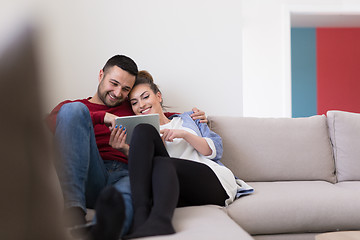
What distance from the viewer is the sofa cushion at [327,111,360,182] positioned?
242cm

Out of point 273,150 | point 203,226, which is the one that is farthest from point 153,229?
point 273,150

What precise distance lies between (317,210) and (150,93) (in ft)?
3.33

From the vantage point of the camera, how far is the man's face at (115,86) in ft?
6.98

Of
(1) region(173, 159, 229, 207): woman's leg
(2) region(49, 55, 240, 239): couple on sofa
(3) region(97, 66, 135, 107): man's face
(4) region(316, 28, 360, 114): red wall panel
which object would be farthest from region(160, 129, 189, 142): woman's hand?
(4) region(316, 28, 360, 114): red wall panel

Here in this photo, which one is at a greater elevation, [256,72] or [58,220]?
[256,72]

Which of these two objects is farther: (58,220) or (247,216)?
(247,216)

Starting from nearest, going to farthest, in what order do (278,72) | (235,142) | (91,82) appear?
1. (235,142)
2. (91,82)
3. (278,72)

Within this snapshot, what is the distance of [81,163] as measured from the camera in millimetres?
1479

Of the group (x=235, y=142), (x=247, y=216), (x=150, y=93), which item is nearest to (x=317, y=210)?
(x=247, y=216)

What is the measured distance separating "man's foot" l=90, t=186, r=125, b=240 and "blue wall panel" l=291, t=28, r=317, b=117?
6488mm

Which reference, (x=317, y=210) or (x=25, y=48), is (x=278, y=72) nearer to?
(x=317, y=210)

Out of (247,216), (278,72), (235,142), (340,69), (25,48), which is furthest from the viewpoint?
(340,69)

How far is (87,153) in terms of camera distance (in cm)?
151

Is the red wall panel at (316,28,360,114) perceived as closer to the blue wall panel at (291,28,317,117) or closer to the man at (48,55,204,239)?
the blue wall panel at (291,28,317,117)
